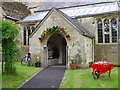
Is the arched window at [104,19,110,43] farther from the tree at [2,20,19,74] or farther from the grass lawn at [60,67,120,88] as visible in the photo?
the tree at [2,20,19,74]

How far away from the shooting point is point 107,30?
15.5 metres

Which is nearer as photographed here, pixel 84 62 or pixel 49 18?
pixel 84 62

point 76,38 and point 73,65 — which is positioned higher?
point 76,38

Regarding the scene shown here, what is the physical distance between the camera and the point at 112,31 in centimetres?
1526

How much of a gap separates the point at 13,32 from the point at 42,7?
54.7ft

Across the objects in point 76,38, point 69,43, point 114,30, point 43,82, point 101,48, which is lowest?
point 43,82

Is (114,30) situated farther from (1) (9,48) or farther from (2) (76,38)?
(1) (9,48)

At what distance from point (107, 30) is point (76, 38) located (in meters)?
4.92

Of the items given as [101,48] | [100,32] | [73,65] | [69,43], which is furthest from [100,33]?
[73,65]

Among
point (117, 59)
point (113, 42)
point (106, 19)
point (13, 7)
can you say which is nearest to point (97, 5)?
point (106, 19)

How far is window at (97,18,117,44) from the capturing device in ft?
49.7

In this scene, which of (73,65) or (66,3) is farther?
(66,3)

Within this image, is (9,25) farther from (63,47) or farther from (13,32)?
(63,47)

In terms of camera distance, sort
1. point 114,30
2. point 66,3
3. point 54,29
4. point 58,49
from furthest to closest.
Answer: point 66,3, point 58,49, point 114,30, point 54,29
